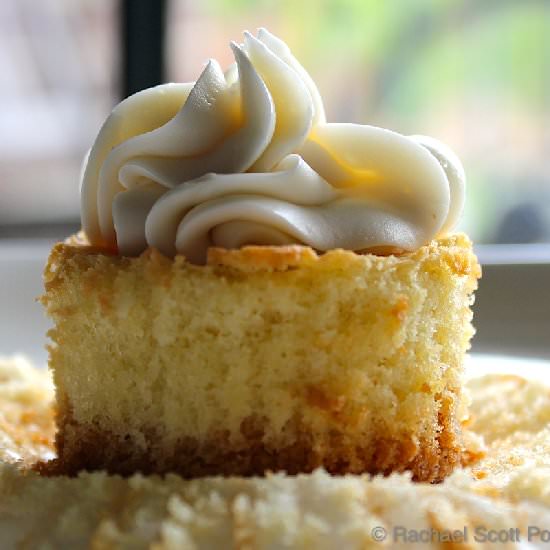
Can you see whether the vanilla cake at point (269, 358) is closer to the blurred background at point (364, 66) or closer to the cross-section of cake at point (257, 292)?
the cross-section of cake at point (257, 292)

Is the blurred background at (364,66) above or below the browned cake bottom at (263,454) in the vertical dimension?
above

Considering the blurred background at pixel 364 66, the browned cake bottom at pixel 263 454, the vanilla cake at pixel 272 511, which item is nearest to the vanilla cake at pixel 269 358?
the browned cake bottom at pixel 263 454

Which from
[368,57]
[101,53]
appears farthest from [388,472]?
[101,53]

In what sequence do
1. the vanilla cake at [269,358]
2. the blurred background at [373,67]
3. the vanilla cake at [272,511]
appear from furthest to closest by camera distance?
the blurred background at [373,67], the vanilla cake at [269,358], the vanilla cake at [272,511]

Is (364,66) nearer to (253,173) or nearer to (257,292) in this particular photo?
(253,173)

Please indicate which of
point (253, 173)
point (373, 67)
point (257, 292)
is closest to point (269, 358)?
point (257, 292)

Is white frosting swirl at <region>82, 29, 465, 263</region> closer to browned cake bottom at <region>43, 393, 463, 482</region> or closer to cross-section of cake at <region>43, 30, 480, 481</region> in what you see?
cross-section of cake at <region>43, 30, 480, 481</region>
